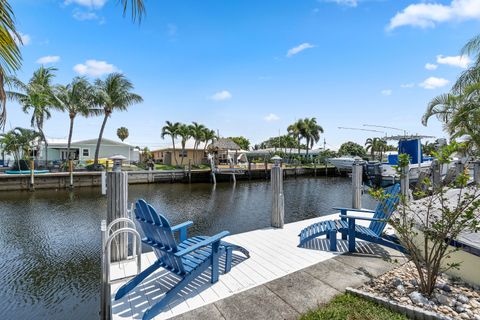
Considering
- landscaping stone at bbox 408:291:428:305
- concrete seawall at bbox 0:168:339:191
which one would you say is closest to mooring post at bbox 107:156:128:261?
landscaping stone at bbox 408:291:428:305

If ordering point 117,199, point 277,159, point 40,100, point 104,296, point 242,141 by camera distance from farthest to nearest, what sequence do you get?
point 242,141 < point 40,100 < point 277,159 < point 117,199 < point 104,296

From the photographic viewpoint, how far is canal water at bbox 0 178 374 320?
14.5ft

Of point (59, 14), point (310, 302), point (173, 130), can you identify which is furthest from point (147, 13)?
point (173, 130)

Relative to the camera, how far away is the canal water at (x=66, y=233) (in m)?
4.41

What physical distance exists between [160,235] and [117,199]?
154 centimetres

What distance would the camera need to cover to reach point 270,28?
10.0m

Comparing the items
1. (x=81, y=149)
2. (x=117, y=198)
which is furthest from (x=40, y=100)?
(x=117, y=198)

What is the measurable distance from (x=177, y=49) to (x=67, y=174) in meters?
14.1

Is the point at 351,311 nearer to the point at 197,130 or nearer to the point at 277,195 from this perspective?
the point at 277,195

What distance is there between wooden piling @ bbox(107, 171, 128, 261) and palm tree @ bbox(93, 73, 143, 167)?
25048 mm

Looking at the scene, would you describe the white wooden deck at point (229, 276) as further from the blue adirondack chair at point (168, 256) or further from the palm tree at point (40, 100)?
the palm tree at point (40, 100)

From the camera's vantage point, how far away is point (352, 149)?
2062 inches

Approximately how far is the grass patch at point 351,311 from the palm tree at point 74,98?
91.4 ft

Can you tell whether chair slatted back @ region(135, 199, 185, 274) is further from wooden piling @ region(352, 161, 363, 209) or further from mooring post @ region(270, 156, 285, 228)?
wooden piling @ region(352, 161, 363, 209)
